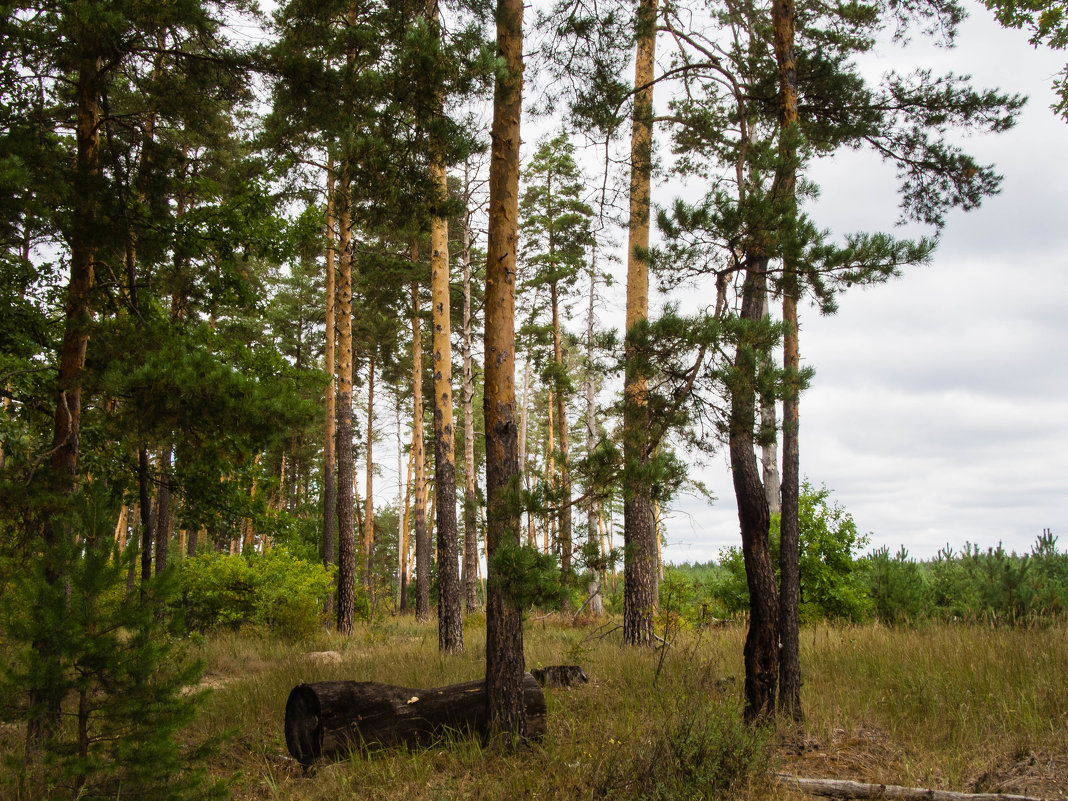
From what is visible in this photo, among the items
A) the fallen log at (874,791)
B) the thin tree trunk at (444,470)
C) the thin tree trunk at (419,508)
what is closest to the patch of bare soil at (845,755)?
the fallen log at (874,791)

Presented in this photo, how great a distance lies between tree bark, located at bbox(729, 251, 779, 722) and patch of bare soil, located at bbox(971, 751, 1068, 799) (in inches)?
61.6

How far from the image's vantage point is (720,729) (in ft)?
15.6

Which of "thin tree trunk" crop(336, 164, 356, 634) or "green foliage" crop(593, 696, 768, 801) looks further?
"thin tree trunk" crop(336, 164, 356, 634)

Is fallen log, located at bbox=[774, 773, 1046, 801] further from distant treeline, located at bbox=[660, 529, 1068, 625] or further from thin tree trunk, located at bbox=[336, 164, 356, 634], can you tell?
thin tree trunk, located at bbox=[336, 164, 356, 634]

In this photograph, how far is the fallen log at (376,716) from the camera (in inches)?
210

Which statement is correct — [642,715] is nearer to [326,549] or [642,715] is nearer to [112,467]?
[112,467]

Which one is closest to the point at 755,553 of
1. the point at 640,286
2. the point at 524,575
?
the point at 524,575

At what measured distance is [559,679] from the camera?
6.94m

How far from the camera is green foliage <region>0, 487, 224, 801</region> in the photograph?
396 centimetres

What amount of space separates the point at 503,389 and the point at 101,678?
349 centimetres

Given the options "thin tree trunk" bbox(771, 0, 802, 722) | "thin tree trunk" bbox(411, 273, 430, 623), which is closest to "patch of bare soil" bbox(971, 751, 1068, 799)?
"thin tree trunk" bbox(771, 0, 802, 722)

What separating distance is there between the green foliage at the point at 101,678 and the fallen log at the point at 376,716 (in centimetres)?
111

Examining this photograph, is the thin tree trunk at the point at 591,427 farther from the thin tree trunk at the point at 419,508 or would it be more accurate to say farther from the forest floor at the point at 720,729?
the thin tree trunk at the point at 419,508

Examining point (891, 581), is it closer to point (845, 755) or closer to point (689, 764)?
point (845, 755)
